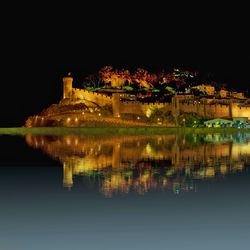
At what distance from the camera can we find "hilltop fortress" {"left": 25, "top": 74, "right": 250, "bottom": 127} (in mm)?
50875

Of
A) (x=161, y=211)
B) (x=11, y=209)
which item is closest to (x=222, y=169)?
(x=161, y=211)

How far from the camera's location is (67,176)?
38.9ft

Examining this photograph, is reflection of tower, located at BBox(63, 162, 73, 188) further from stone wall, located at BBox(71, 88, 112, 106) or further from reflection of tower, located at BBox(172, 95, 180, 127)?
reflection of tower, located at BBox(172, 95, 180, 127)

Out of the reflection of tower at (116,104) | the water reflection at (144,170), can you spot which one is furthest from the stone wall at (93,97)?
the water reflection at (144,170)

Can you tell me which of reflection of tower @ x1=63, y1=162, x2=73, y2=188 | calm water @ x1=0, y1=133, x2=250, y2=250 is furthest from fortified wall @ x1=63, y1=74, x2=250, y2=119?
calm water @ x1=0, y1=133, x2=250, y2=250

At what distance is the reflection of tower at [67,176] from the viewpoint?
10.5 meters

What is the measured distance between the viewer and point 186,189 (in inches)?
379

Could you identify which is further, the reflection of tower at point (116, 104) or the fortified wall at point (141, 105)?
the fortified wall at point (141, 105)

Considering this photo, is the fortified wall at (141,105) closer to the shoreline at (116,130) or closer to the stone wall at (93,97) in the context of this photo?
the stone wall at (93,97)

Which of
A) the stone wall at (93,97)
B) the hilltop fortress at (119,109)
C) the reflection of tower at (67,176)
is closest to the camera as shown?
the reflection of tower at (67,176)

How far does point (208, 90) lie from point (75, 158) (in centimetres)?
5493

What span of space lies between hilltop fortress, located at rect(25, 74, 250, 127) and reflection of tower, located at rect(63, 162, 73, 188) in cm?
3595

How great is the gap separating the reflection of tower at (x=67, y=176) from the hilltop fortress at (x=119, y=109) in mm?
35952

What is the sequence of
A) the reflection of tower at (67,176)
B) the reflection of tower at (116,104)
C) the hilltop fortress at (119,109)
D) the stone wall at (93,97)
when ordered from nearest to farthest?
the reflection of tower at (67,176), the hilltop fortress at (119,109), the reflection of tower at (116,104), the stone wall at (93,97)
